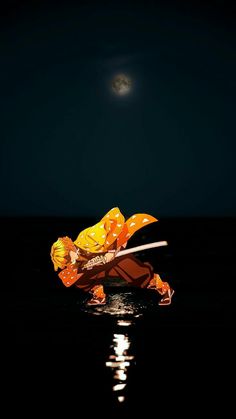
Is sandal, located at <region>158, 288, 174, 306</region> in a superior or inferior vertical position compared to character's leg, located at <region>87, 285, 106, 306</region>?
inferior

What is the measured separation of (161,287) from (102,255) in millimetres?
1297

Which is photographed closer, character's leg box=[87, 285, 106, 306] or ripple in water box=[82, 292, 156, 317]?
ripple in water box=[82, 292, 156, 317]

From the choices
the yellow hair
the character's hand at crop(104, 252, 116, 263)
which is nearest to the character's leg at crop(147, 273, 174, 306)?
the character's hand at crop(104, 252, 116, 263)

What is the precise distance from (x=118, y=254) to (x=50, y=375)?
2617 millimetres

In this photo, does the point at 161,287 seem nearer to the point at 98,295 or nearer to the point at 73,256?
the point at 98,295

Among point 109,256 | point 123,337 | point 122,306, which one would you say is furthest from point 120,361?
point 122,306

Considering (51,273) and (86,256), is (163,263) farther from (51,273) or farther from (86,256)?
(86,256)

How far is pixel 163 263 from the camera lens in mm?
→ 15781

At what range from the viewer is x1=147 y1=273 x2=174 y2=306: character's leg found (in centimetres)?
802

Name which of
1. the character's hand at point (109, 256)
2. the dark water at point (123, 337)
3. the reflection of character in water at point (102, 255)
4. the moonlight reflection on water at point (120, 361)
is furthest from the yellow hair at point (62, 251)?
the moonlight reflection on water at point (120, 361)

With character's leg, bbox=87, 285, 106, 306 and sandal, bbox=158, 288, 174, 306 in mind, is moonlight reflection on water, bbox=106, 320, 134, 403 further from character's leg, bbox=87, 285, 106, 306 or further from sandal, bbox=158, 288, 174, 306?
sandal, bbox=158, 288, 174, 306

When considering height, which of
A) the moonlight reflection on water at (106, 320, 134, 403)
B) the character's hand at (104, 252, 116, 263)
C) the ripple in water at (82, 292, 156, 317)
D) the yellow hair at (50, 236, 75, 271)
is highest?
the yellow hair at (50, 236, 75, 271)

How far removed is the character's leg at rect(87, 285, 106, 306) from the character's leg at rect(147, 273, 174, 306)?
35.2 inches

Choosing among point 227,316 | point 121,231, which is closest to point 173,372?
point 121,231
